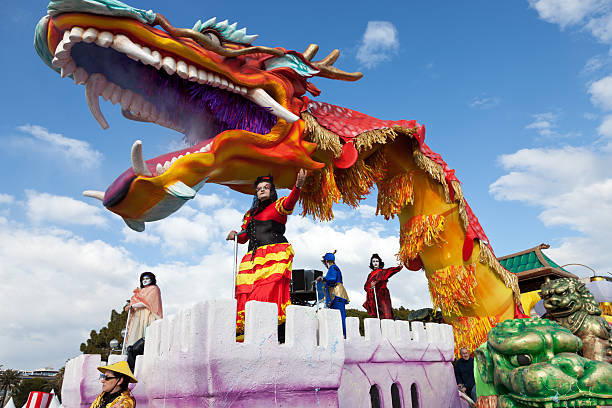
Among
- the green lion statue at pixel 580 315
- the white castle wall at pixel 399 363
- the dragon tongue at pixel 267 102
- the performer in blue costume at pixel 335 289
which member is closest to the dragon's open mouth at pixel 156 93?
the dragon tongue at pixel 267 102

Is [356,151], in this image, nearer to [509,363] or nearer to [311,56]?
[311,56]

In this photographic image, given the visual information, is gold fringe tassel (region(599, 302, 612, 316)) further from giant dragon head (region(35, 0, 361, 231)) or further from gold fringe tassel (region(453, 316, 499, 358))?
giant dragon head (region(35, 0, 361, 231))

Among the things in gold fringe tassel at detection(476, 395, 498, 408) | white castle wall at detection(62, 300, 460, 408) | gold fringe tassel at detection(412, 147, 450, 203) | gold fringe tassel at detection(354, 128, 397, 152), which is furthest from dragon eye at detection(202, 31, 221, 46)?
gold fringe tassel at detection(476, 395, 498, 408)

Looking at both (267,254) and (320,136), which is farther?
(320,136)

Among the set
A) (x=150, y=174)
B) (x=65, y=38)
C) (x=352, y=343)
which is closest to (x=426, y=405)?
(x=352, y=343)

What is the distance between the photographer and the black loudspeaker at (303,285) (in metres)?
6.24

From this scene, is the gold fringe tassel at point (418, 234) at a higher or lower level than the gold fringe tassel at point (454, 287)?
higher

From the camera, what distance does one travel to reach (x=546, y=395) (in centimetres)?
181

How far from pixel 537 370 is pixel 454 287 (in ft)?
10.6

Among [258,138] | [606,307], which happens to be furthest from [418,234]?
[606,307]

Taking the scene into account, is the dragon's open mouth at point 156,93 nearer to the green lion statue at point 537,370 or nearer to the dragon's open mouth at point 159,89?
the dragon's open mouth at point 159,89

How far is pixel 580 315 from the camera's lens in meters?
2.43

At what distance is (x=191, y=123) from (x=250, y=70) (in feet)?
2.40

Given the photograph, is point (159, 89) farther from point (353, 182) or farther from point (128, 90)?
point (353, 182)
